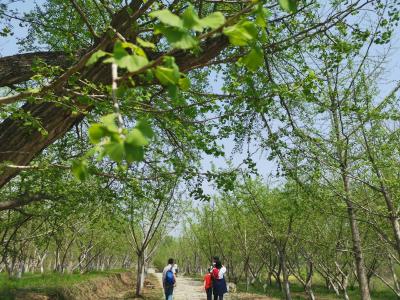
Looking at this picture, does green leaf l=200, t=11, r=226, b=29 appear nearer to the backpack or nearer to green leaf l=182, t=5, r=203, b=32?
green leaf l=182, t=5, r=203, b=32

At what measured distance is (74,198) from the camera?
1080 cm

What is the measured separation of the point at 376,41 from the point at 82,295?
18.7 meters

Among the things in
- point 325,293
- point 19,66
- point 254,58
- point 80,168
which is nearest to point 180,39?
point 254,58

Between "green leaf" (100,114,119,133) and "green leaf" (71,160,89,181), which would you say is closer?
"green leaf" (100,114,119,133)

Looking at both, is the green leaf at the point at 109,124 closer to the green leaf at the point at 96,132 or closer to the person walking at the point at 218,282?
the green leaf at the point at 96,132

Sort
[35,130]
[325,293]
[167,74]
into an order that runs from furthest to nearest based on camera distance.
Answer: [325,293] < [35,130] < [167,74]

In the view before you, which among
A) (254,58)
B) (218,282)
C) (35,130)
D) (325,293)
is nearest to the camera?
(254,58)

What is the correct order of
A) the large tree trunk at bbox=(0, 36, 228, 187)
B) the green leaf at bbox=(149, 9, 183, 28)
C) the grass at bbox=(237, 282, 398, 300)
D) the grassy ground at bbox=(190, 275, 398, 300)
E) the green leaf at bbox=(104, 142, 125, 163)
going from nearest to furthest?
the green leaf at bbox=(104, 142, 125, 163), the green leaf at bbox=(149, 9, 183, 28), the large tree trunk at bbox=(0, 36, 228, 187), the grass at bbox=(237, 282, 398, 300), the grassy ground at bbox=(190, 275, 398, 300)

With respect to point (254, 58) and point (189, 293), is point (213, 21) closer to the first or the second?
point (254, 58)

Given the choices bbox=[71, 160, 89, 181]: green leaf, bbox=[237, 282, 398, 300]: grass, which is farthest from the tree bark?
bbox=[237, 282, 398, 300]: grass

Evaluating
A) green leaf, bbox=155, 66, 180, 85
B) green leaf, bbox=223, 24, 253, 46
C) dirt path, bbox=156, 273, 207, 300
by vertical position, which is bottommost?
dirt path, bbox=156, 273, 207, 300

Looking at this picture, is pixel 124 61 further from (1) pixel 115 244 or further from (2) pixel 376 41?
(1) pixel 115 244

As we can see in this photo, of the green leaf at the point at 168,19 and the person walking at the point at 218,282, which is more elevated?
the green leaf at the point at 168,19

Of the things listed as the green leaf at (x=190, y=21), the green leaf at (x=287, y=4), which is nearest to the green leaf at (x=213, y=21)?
Answer: the green leaf at (x=190, y=21)
